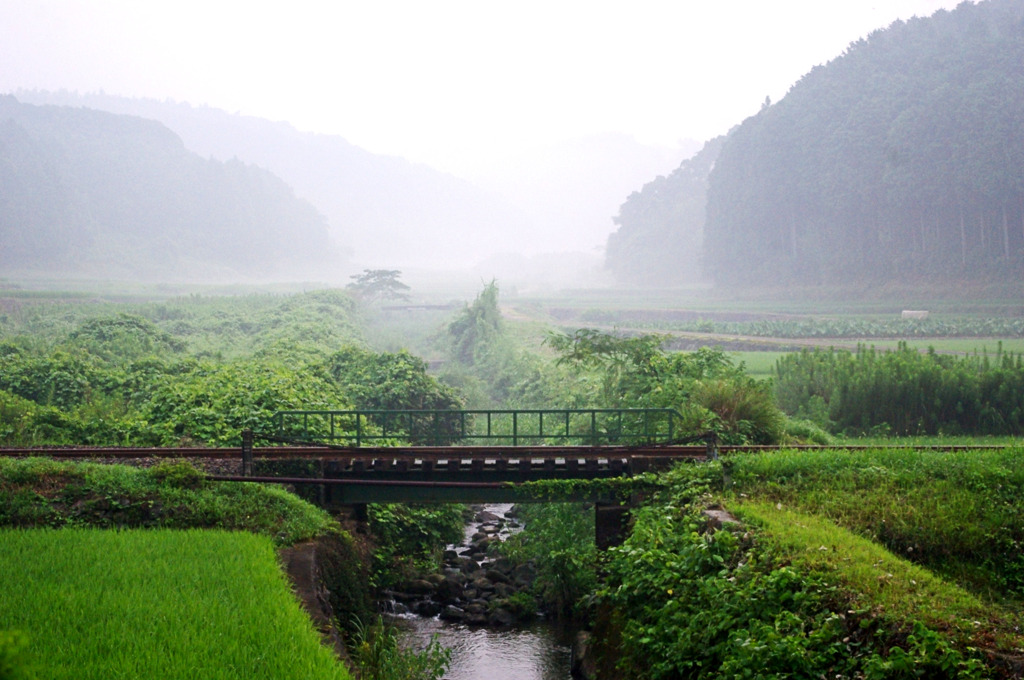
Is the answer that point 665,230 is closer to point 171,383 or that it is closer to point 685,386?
point 685,386

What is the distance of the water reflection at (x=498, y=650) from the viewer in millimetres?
13695

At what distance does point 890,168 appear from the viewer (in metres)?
64.1

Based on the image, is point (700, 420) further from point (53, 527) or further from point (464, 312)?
point (464, 312)

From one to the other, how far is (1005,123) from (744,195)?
41741mm

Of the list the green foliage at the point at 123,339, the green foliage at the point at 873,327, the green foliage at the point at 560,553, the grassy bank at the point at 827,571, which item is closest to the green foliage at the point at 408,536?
the green foliage at the point at 560,553

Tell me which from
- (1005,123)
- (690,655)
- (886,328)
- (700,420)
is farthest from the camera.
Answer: (1005,123)

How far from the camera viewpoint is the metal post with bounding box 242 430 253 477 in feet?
50.3

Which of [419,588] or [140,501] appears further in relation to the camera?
[419,588]

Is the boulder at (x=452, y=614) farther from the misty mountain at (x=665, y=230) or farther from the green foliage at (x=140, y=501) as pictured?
the misty mountain at (x=665, y=230)

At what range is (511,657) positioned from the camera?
14.4 metres

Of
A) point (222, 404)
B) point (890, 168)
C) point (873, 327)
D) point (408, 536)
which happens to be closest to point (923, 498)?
point (408, 536)

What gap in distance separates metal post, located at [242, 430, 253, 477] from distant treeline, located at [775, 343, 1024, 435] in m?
16.0

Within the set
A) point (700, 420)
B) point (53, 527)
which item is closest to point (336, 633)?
point (53, 527)

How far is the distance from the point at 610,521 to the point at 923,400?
42.9 ft
